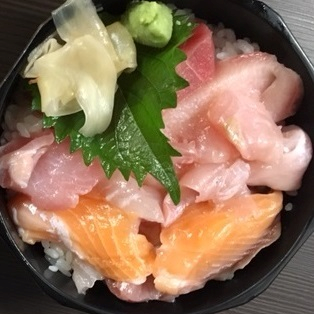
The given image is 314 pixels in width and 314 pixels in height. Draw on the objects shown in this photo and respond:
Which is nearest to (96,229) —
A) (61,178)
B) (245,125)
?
(61,178)

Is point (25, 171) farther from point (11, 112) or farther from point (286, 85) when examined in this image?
point (286, 85)

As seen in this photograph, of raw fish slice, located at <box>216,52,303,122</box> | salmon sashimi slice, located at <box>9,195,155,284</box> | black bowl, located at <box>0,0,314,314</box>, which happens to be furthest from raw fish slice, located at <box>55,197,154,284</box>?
raw fish slice, located at <box>216,52,303,122</box>

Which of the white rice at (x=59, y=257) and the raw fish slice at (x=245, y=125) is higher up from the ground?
the raw fish slice at (x=245, y=125)

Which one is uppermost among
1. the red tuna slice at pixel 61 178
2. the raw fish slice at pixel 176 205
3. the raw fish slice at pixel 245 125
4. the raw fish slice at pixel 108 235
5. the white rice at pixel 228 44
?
the white rice at pixel 228 44

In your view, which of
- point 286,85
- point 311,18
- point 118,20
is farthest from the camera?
point 311,18

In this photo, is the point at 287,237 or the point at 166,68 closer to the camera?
the point at 166,68

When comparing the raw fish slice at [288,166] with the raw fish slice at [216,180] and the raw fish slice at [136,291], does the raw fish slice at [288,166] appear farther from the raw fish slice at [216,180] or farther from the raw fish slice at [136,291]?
the raw fish slice at [136,291]

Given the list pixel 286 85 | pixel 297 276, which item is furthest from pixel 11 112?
pixel 297 276

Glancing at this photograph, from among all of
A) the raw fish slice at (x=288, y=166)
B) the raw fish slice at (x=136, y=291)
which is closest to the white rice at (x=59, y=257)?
the raw fish slice at (x=136, y=291)
